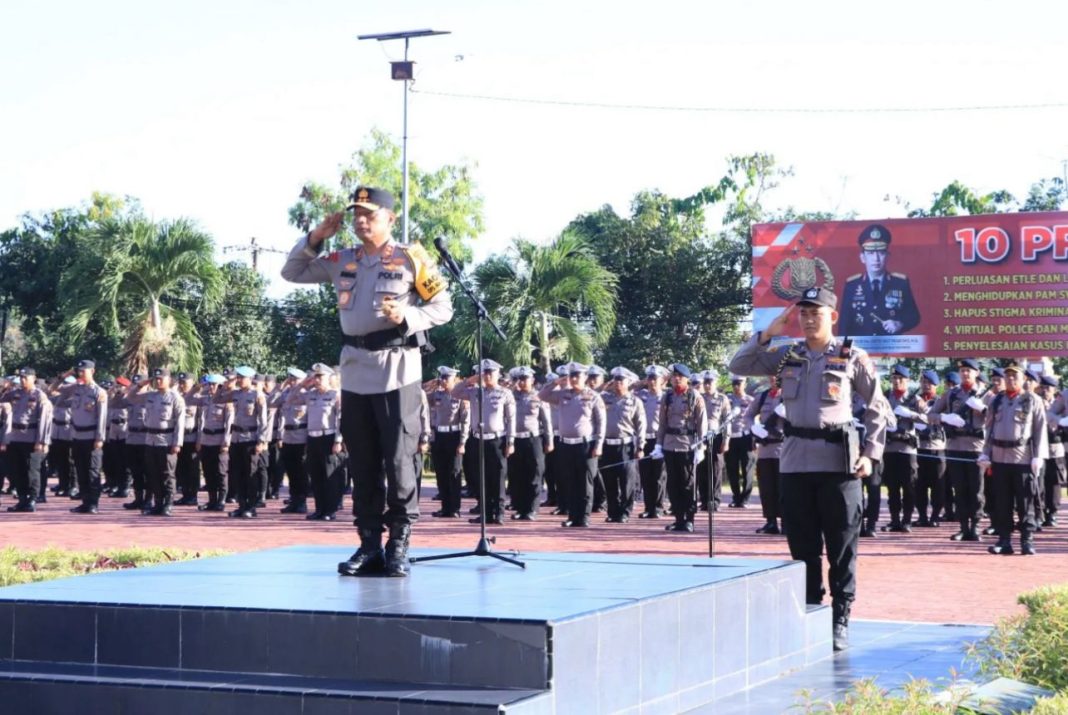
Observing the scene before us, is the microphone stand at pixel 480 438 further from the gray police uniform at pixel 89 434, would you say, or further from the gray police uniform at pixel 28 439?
the gray police uniform at pixel 28 439

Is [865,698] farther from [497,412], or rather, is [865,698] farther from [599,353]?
[599,353]

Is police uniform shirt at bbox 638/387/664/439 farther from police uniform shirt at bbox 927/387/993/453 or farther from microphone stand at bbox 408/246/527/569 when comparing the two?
microphone stand at bbox 408/246/527/569

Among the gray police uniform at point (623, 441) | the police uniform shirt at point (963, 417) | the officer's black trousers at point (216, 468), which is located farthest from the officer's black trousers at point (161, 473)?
the police uniform shirt at point (963, 417)

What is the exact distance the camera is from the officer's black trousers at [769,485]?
16.9 meters

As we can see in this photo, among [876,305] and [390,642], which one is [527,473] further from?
[390,642]

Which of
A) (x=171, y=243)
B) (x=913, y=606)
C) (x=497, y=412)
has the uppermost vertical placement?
(x=171, y=243)

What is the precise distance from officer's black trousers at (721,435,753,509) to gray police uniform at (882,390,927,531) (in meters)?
4.79

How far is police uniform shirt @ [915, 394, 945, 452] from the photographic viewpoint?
57.7 feet

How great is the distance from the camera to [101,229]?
29.2m

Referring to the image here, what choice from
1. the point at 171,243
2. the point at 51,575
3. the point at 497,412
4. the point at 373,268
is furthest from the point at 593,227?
the point at 373,268

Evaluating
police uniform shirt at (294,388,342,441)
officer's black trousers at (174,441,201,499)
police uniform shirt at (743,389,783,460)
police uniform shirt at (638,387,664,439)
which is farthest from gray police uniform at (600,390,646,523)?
officer's black trousers at (174,441,201,499)

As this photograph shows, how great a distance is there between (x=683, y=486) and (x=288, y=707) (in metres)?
11.9

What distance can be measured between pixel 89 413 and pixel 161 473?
5.15ft

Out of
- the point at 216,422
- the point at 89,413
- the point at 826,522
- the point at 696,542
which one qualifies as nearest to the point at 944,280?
the point at 696,542
